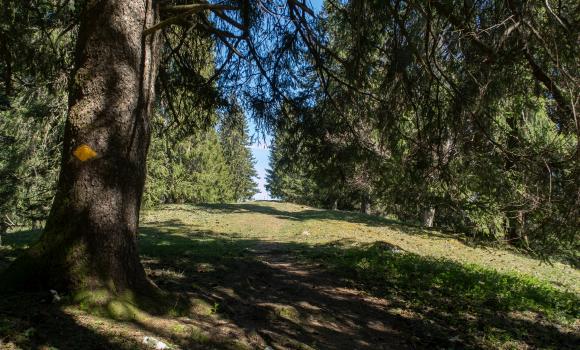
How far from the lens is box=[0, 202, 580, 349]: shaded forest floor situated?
338cm

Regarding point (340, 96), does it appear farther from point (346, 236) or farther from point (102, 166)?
point (346, 236)

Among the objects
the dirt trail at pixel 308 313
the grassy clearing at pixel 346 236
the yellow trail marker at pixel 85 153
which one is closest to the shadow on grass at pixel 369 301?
the dirt trail at pixel 308 313

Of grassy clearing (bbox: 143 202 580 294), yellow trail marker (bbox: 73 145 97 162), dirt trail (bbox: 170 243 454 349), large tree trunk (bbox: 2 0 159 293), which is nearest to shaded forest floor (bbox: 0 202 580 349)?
dirt trail (bbox: 170 243 454 349)

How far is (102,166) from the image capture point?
12.5ft

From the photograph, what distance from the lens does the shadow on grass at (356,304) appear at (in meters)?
4.57

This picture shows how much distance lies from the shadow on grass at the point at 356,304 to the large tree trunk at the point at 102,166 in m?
0.79

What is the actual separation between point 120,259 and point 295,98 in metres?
4.67

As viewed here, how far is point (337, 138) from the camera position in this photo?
24.1 feet

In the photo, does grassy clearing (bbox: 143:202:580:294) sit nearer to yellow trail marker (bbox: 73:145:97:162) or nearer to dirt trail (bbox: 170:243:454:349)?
dirt trail (bbox: 170:243:454:349)

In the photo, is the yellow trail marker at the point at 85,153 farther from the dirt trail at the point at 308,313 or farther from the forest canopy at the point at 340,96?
Answer: the dirt trail at the point at 308,313

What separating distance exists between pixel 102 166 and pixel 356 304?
13.3ft

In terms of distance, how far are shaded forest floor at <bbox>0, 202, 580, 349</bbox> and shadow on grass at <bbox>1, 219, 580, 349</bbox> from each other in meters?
0.02

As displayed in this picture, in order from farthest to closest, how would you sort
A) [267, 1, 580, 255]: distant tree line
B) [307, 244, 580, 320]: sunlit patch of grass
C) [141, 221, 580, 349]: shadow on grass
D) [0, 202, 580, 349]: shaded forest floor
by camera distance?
[307, 244, 580, 320]: sunlit patch of grass → [141, 221, 580, 349]: shadow on grass → [267, 1, 580, 255]: distant tree line → [0, 202, 580, 349]: shaded forest floor

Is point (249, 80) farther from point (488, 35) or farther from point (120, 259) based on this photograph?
point (120, 259)
